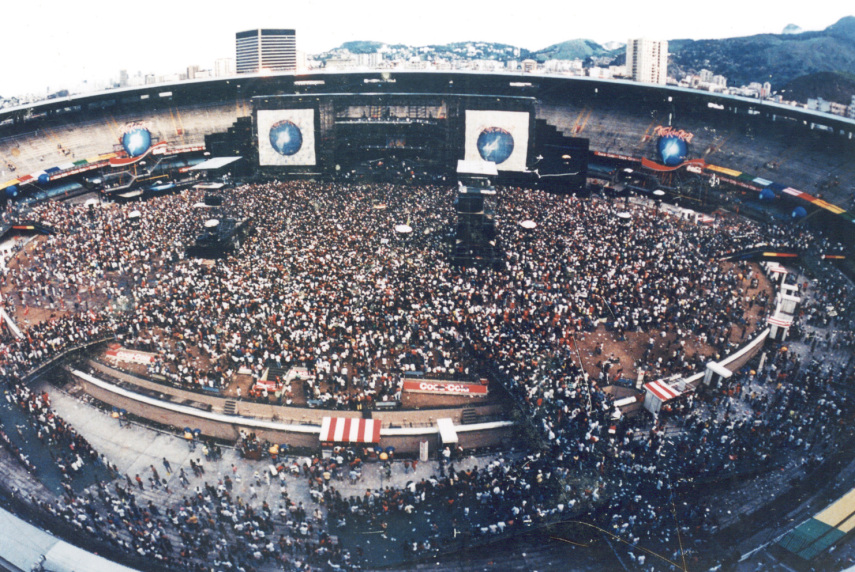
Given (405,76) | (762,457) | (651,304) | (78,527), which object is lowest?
(78,527)

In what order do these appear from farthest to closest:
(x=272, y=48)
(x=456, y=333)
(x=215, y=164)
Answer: (x=272, y=48)
(x=215, y=164)
(x=456, y=333)

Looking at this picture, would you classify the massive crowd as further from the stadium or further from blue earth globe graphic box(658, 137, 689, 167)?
blue earth globe graphic box(658, 137, 689, 167)

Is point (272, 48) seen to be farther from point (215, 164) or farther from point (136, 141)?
point (215, 164)

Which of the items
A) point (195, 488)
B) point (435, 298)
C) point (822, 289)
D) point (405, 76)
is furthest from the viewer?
point (405, 76)

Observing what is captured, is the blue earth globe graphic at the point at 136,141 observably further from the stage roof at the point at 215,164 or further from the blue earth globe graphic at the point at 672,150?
the blue earth globe graphic at the point at 672,150

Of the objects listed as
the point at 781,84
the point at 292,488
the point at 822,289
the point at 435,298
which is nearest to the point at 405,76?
the point at 435,298

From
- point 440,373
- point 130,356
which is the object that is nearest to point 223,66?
point 130,356

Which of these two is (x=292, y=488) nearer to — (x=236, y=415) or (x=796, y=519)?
(x=236, y=415)
